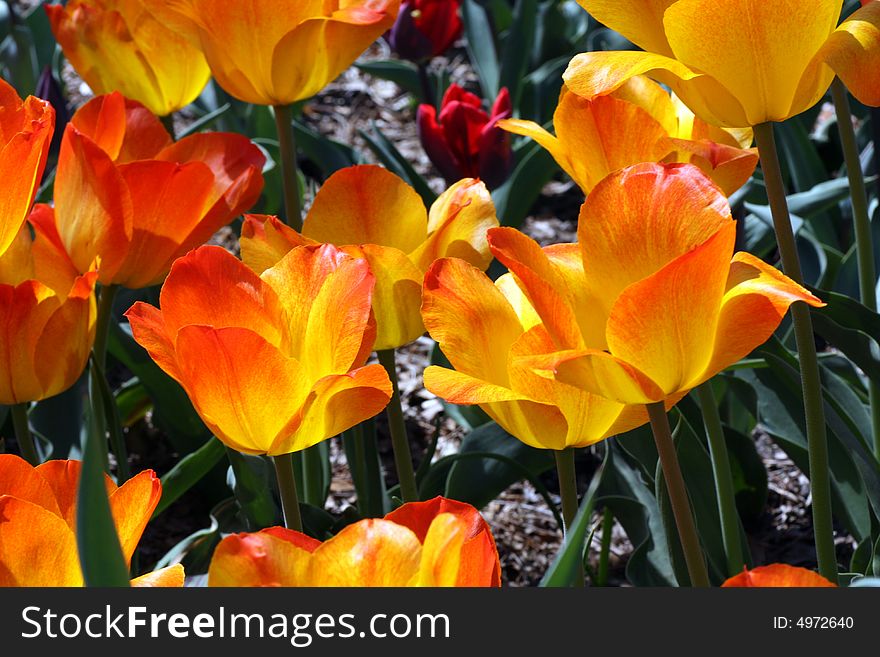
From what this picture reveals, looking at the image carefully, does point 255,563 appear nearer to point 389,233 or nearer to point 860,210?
point 389,233

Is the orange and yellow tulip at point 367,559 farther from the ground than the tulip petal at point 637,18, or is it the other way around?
the tulip petal at point 637,18

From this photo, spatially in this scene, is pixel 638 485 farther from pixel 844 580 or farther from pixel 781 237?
pixel 781 237

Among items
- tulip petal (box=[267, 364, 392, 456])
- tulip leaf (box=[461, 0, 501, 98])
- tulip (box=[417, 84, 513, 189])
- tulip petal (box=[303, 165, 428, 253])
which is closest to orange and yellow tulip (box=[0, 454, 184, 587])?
tulip petal (box=[267, 364, 392, 456])

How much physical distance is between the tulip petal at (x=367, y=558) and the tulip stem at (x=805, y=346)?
1.32 ft

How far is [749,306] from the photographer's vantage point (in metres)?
0.70

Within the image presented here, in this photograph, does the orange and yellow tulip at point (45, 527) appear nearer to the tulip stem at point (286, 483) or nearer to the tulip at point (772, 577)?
the tulip stem at point (286, 483)

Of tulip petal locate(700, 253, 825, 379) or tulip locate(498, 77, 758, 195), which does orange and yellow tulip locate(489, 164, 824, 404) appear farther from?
tulip locate(498, 77, 758, 195)

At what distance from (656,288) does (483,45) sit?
2.30m

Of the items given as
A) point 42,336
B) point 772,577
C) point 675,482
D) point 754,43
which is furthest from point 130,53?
point 772,577

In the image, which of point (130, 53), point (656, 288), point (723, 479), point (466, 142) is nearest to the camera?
point (656, 288)

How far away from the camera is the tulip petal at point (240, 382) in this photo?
0.75 metres

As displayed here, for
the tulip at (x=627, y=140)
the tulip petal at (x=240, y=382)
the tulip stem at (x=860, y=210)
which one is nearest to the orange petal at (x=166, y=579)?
the tulip petal at (x=240, y=382)
